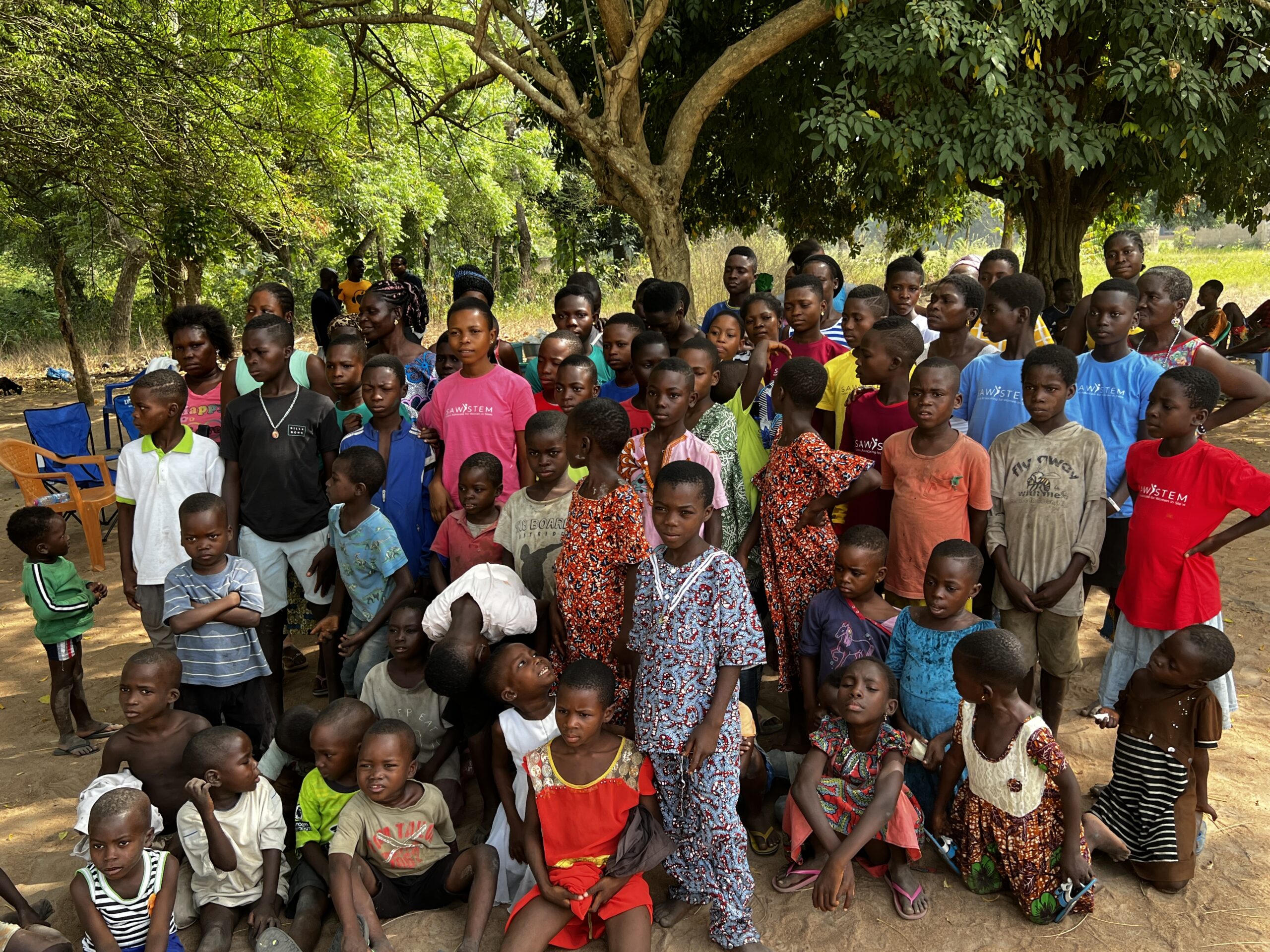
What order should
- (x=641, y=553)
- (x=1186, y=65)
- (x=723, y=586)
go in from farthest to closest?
(x=1186, y=65), (x=641, y=553), (x=723, y=586)

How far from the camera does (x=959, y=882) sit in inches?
115

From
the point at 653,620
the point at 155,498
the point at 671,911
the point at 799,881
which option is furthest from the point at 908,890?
the point at 155,498

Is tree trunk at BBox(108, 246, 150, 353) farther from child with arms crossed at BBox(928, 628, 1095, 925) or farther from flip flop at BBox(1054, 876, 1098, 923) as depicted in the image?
flip flop at BBox(1054, 876, 1098, 923)

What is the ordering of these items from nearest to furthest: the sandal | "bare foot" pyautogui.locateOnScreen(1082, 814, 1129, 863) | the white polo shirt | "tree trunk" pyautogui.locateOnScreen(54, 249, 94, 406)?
"bare foot" pyautogui.locateOnScreen(1082, 814, 1129, 863)
the white polo shirt
the sandal
"tree trunk" pyautogui.locateOnScreen(54, 249, 94, 406)

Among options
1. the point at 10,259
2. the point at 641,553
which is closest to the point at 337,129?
the point at 641,553

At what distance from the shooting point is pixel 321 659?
400 centimetres

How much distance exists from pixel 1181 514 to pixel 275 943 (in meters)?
3.28

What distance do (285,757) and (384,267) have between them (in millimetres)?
16509

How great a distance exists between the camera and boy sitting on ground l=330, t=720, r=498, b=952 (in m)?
2.76

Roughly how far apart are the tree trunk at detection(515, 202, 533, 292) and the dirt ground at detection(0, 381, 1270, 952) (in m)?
21.9

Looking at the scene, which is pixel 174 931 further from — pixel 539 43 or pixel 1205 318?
pixel 1205 318

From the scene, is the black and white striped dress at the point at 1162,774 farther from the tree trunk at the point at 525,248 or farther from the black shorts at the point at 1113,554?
the tree trunk at the point at 525,248

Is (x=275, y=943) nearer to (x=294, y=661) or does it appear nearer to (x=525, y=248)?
(x=294, y=661)

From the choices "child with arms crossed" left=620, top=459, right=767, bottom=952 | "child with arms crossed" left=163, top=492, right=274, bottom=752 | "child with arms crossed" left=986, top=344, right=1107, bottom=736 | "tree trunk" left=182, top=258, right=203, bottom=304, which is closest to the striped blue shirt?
"child with arms crossed" left=163, top=492, right=274, bottom=752
